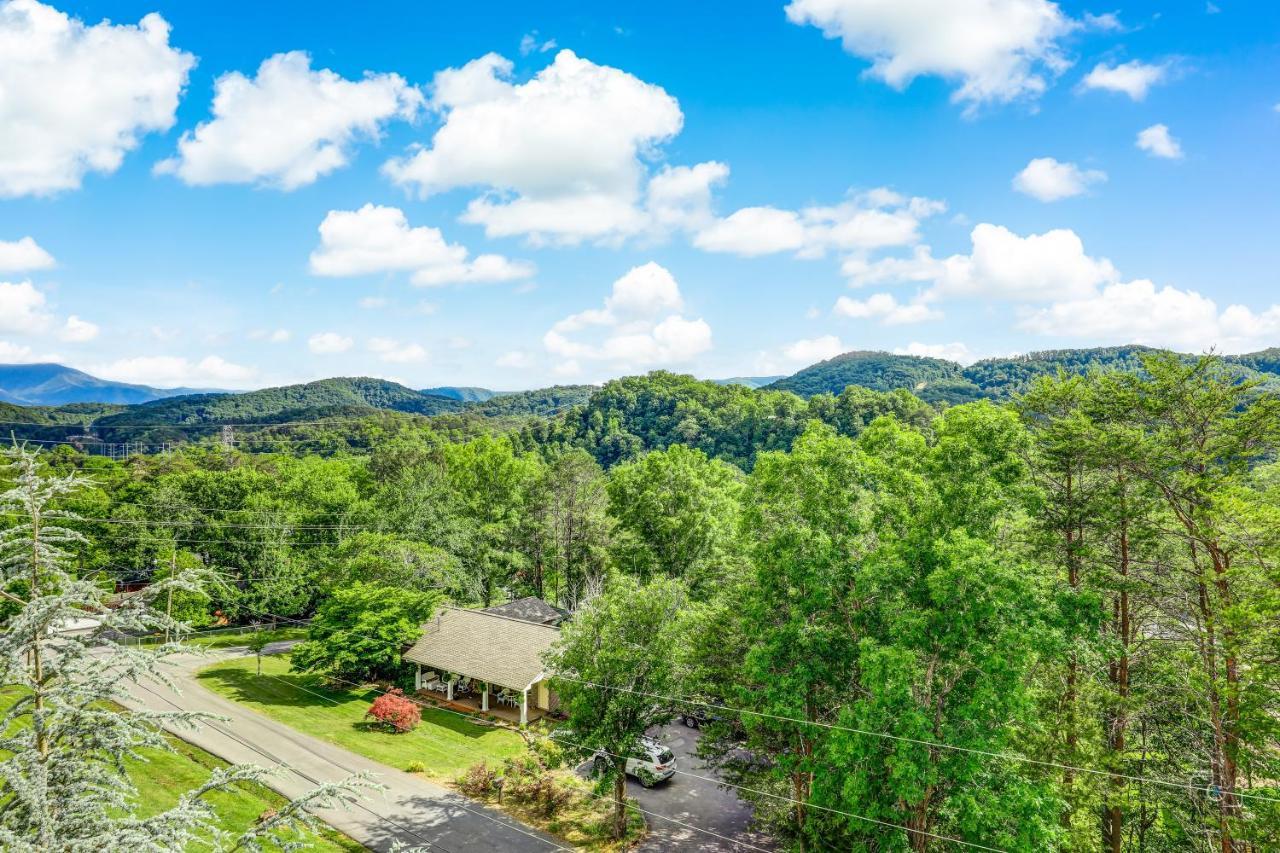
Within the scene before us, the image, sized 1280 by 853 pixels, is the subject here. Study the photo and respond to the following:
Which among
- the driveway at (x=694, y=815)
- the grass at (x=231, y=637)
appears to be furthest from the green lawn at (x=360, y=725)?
the grass at (x=231, y=637)

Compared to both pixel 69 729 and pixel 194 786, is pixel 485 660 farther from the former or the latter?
pixel 69 729

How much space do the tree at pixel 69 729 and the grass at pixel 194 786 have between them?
15.0 metres

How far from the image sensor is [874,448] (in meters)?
20.1

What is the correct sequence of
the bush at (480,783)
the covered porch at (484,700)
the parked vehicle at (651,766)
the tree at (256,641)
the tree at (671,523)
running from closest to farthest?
the bush at (480,783) → the parked vehicle at (651,766) → the covered porch at (484,700) → the tree at (671,523) → the tree at (256,641)

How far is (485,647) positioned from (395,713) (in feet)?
16.0

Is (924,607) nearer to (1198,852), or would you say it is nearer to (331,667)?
(1198,852)

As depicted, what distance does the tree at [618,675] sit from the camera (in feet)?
63.2

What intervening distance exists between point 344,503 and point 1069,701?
4346 cm

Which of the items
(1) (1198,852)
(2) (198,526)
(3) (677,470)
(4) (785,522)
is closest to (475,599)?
(3) (677,470)

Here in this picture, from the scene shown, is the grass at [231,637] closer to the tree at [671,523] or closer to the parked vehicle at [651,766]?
the tree at [671,523]

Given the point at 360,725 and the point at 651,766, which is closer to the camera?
the point at 651,766

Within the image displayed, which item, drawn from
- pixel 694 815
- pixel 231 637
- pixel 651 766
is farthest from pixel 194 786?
pixel 231 637

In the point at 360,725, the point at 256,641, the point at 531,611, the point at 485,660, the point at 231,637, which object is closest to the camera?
the point at 360,725

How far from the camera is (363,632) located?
1219 inches
